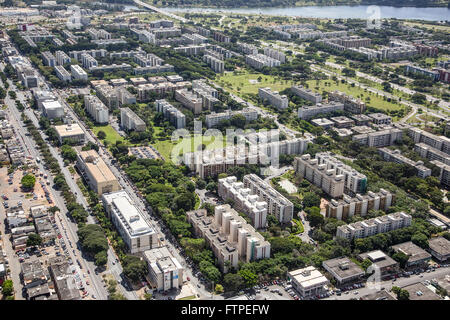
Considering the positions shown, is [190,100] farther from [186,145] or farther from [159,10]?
[159,10]

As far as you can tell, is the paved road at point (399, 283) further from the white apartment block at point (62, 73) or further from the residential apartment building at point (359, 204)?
the white apartment block at point (62, 73)

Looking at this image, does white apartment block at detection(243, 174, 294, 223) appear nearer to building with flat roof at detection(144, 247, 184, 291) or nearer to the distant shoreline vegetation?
building with flat roof at detection(144, 247, 184, 291)

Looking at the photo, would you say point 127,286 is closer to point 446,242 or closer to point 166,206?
point 166,206

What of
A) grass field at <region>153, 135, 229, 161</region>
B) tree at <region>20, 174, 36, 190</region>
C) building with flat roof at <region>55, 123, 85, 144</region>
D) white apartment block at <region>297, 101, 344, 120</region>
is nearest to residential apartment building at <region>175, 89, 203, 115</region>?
grass field at <region>153, 135, 229, 161</region>

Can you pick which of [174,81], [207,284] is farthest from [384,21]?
[207,284]

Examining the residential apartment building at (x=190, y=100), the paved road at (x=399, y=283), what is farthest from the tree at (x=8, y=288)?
the residential apartment building at (x=190, y=100)
